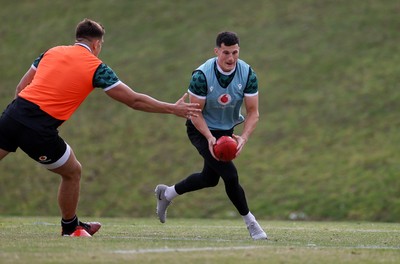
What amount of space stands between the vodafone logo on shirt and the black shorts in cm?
196

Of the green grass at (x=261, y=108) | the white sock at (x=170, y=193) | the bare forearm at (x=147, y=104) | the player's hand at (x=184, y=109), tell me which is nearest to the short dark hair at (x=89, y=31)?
the bare forearm at (x=147, y=104)

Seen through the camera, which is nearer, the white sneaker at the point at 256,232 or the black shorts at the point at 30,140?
the black shorts at the point at 30,140

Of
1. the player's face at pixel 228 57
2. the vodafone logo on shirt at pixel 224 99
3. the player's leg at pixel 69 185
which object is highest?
the player's face at pixel 228 57

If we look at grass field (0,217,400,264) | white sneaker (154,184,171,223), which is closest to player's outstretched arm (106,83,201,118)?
grass field (0,217,400,264)

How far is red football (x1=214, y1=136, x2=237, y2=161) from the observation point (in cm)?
1015

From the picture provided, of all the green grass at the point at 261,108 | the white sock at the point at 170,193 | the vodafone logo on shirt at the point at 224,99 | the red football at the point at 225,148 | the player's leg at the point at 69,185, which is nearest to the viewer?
the player's leg at the point at 69,185

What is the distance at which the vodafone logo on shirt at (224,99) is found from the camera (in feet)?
34.7

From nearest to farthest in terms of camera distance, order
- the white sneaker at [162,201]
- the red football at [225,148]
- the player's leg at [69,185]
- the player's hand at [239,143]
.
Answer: the player's leg at [69,185], the red football at [225,148], the player's hand at [239,143], the white sneaker at [162,201]

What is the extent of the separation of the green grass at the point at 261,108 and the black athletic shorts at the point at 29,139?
38.6 feet

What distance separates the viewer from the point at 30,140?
945 centimetres

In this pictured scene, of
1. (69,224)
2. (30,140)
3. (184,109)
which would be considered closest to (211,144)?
(184,109)

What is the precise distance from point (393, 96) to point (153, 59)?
359 inches

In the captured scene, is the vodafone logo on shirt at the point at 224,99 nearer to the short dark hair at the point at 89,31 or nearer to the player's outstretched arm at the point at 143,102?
the player's outstretched arm at the point at 143,102

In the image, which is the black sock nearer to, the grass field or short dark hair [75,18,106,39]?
the grass field
